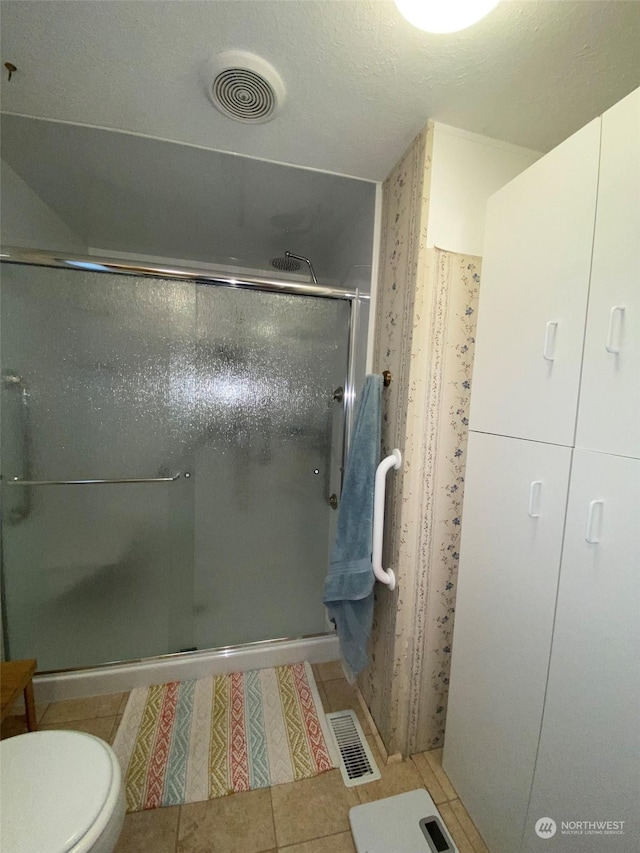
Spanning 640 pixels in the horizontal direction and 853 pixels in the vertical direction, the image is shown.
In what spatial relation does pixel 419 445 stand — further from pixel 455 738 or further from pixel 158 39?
pixel 158 39

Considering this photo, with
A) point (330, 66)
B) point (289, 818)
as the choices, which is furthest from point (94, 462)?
point (330, 66)

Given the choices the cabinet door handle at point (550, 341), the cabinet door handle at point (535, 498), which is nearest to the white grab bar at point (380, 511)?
the cabinet door handle at point (535, 498)

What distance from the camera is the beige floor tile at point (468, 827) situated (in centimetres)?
94

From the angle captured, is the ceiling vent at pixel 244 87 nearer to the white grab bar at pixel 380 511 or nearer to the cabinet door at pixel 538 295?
the cabinet door at pixel 538 295

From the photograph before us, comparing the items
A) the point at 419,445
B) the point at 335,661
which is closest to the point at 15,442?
the point at 419,445

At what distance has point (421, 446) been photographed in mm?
1070

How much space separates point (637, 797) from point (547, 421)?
725 millimetres

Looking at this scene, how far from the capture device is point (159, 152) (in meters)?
1.20

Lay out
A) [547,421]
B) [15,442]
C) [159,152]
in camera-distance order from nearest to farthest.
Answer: [547,421] → [159,152] → [15,442]

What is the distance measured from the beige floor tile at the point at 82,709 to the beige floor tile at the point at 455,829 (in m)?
1.27

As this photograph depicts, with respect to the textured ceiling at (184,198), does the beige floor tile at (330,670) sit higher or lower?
lower

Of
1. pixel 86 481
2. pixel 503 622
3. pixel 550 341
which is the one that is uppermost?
pixel 550 341

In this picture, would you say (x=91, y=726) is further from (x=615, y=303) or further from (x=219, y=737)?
(x=615, y=303)

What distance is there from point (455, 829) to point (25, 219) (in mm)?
2757
